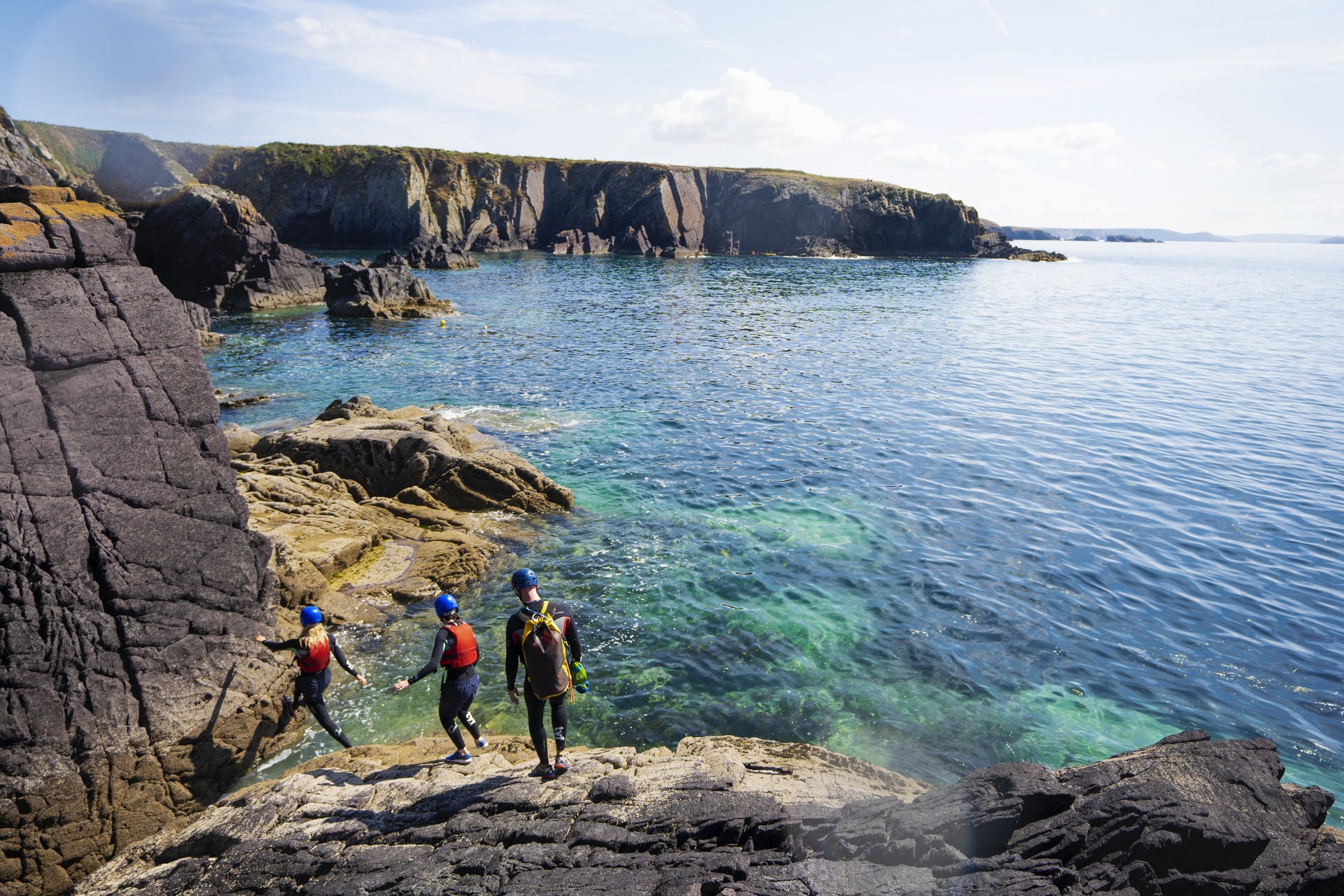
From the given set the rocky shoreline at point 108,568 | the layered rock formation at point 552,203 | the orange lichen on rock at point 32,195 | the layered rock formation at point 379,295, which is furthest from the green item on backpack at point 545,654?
the layered rock formation at point 552,203

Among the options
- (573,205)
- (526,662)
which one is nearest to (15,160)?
(526,662)

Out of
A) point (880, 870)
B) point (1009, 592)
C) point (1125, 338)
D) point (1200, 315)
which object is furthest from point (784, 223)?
point (880, 870)

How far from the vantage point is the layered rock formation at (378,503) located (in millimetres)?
14234

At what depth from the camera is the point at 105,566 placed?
883 cm

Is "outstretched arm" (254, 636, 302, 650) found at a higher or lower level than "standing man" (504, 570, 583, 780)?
lower

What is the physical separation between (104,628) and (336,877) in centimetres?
471

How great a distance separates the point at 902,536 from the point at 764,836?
1240cm

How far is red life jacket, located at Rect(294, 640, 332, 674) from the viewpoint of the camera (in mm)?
9906

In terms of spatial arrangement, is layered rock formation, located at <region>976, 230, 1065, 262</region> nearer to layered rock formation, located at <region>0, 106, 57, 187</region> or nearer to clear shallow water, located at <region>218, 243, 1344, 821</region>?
clear shallow water, located at <region>218, 243, 1344, 821</region>

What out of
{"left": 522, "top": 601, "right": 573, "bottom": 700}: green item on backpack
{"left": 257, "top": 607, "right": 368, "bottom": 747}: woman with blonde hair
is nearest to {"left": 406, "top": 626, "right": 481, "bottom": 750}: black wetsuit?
{"left": 522, "top": 601, "right": 573, "bottom": 700}: green item on backpack

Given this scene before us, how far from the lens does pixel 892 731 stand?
1124 cm

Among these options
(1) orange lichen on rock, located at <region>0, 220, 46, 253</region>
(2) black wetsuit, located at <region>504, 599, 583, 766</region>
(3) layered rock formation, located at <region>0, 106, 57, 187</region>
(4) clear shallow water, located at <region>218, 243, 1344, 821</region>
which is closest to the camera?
(2) black wetsuit, located at <region>504, 599, 583, 766</region>

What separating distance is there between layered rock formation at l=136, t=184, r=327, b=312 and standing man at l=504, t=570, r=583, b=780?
5766 cm

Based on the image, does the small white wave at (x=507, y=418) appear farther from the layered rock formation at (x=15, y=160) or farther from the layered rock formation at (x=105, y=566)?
the layered rock formation at (x=15, y=160)
